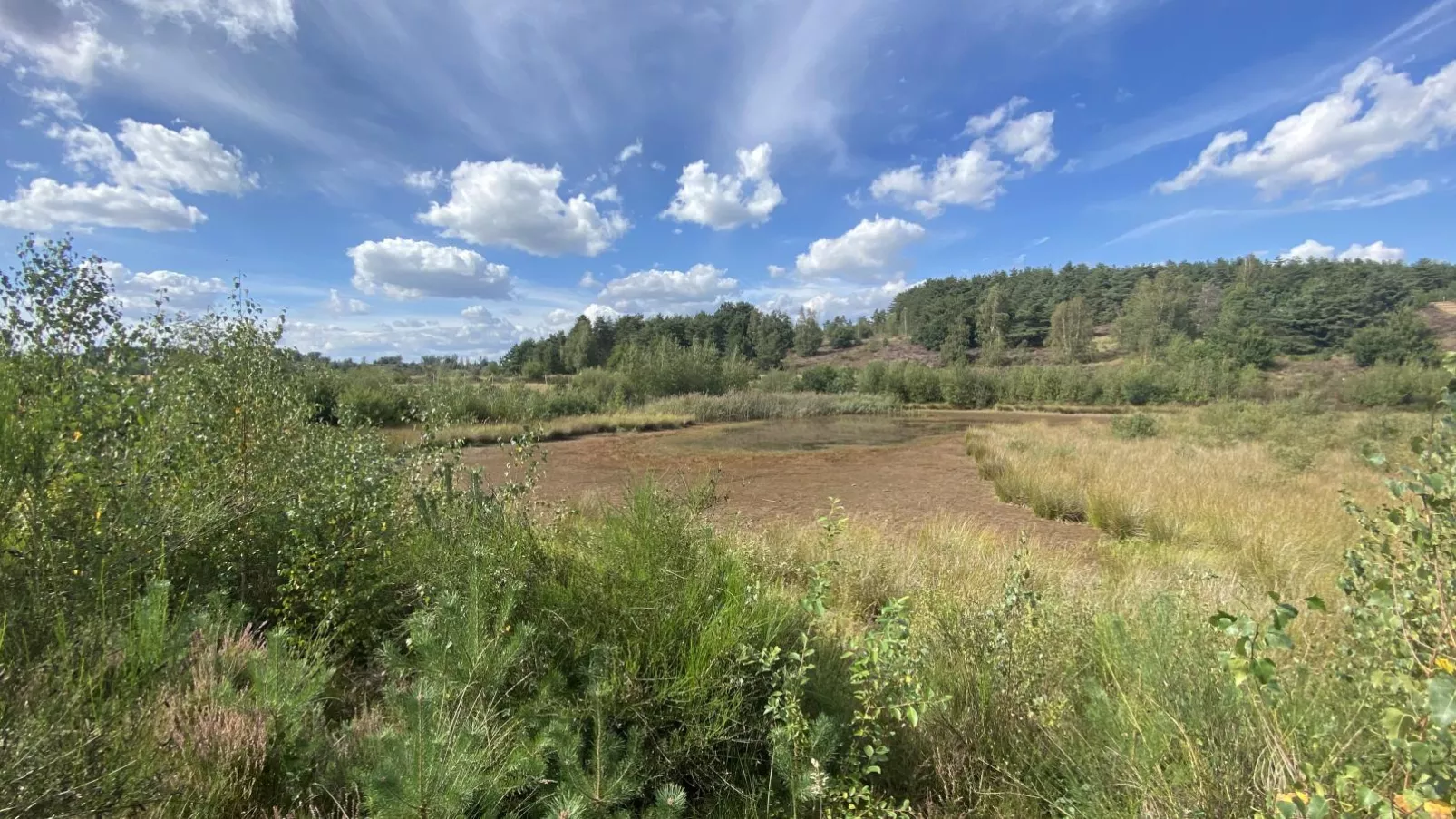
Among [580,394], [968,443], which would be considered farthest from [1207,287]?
[580,394]

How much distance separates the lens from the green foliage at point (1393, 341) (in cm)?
4078

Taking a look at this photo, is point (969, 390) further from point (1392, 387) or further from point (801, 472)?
point (801, 472)

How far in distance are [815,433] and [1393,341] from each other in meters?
48.9

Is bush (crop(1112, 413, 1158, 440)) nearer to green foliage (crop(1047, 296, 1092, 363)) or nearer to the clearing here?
the clearing

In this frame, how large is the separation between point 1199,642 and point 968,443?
54.4 feet

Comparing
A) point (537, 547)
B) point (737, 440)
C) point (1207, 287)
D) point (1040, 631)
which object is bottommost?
point (737, 440)

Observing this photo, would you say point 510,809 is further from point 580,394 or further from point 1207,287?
point 1207,287

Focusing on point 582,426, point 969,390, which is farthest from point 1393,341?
point 582,426

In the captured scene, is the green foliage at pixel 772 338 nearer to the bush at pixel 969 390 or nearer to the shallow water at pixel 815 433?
the bush at pixel 969 390

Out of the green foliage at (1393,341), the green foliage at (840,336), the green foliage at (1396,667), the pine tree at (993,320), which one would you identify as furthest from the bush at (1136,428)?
the green foliage at (840,336)

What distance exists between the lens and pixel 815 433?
80.1ft

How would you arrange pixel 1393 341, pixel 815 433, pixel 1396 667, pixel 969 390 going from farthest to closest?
pixel 969 390 < pixel 1393 341 < pixel 815 433 < pixel 1396 667

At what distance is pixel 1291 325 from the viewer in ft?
176

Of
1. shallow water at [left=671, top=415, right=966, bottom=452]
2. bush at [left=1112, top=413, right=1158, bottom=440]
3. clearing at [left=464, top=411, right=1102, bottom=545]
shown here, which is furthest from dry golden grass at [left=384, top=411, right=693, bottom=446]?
bush at [left=1112, top=413, right=1158, bottom=440]
